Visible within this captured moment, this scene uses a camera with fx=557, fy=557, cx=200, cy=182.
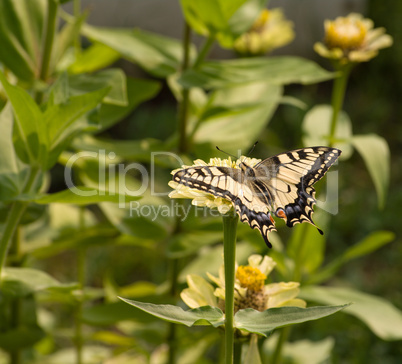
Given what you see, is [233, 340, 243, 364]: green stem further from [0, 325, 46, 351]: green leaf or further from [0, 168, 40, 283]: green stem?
[0, 325, 46, 351]: green leaf

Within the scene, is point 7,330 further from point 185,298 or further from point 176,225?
point 185,298

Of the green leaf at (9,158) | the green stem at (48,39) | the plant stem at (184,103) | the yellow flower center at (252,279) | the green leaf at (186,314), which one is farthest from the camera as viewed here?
the plant stem at (184,103)

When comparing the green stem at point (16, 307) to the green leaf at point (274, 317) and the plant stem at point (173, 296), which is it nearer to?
the plant stem at point (173, 296)

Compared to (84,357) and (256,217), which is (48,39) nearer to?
(256,217)

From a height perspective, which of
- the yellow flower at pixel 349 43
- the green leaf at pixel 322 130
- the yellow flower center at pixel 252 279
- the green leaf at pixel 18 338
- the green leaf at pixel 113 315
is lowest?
the green leaf at pixel 18 338

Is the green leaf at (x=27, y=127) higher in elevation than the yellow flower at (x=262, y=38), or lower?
lower

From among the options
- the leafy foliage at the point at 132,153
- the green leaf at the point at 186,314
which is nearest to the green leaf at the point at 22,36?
the leafy foliage at the point at 132,153
